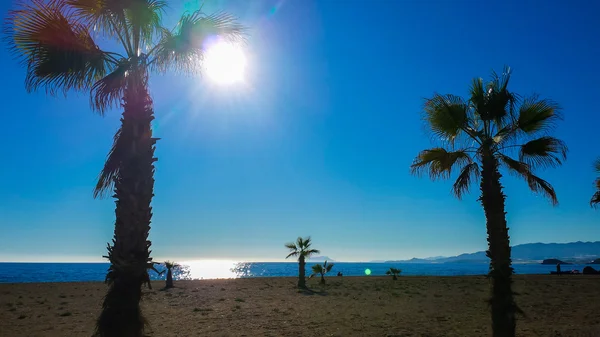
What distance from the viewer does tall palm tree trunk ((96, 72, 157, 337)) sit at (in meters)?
7.57

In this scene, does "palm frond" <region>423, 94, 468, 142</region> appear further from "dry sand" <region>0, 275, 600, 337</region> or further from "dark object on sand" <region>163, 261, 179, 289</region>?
"dark object on sand" <region>163, 261, 179, 289</region>

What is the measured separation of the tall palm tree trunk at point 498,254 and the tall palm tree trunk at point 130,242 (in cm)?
881

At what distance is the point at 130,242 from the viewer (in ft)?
25.3

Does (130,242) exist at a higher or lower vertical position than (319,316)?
higher

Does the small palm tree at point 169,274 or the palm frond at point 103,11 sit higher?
the palm frond at point 103,11

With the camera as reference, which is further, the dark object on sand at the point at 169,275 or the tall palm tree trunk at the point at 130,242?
the dark object on sand at the point at 169,275

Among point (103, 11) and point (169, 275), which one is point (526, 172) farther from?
point (169, 275)

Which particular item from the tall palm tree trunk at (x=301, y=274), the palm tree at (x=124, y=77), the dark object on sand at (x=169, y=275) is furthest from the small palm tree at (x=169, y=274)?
the palm tree at (x=124, y=77)

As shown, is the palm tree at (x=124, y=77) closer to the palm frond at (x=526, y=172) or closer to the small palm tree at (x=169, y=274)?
the palm frond at (x=526, y=172)

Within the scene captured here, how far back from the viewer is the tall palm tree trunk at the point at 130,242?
7.57 m

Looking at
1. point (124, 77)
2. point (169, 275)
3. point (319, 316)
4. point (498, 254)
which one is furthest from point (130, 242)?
point (169, 275)

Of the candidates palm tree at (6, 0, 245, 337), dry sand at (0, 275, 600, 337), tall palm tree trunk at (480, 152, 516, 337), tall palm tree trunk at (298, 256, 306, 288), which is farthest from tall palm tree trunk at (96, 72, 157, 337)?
tall palm tree trunk at (298, 256, 306, 288)

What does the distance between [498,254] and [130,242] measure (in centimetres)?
922

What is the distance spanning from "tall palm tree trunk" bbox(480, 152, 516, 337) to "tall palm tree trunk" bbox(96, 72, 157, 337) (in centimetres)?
881
